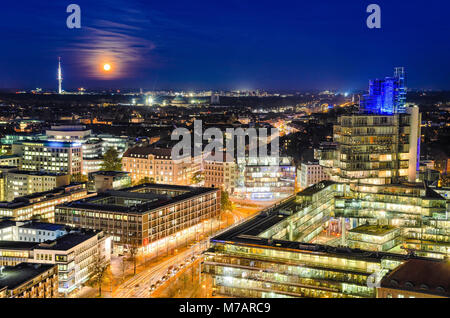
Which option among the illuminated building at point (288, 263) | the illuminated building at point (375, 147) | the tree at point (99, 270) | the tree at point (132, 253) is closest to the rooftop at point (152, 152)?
the tree at point (132, 253)

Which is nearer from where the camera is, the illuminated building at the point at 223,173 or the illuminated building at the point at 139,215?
the illuminated building at the point at 139,215

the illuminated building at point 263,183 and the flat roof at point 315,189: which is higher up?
the flat roof at point 315,189

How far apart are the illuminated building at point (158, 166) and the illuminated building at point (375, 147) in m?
16.8

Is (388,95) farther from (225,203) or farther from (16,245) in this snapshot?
(16,245)

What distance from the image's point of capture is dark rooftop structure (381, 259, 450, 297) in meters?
11.9

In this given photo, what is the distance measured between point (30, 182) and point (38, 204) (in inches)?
283

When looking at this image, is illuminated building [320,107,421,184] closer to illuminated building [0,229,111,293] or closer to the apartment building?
the apartment building

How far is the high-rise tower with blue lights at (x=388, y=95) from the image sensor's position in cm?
2467

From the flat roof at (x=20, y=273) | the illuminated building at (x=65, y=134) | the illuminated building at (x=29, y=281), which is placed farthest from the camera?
the illuminated building at (x=65, y=134)

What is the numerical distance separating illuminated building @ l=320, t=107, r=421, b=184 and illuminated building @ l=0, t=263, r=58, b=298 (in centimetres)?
1381

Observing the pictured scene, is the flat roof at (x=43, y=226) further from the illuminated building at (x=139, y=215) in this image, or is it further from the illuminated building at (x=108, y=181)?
the illuminated building at (x=108, y=181)

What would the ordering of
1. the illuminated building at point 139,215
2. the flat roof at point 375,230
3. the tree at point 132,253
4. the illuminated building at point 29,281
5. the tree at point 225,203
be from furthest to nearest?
the tree at point 225,203 → the illuminated building at point 139,215 → the tree at point 132,253 → the flat roof at point 375,230 → the illuminated building at point 29,281

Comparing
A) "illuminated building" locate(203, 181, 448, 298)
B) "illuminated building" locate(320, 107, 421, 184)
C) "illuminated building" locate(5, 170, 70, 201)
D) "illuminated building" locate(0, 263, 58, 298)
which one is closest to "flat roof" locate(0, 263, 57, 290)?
"illuminated building" locate(0, 263, 58, 298)

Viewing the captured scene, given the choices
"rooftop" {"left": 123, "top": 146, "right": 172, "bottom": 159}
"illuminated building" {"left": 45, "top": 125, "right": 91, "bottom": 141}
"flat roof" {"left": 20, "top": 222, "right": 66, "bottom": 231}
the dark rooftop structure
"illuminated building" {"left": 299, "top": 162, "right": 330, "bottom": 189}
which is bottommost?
"flat roof" {"left": 20, "top": 222, "right": 66, "bottom": 231}
